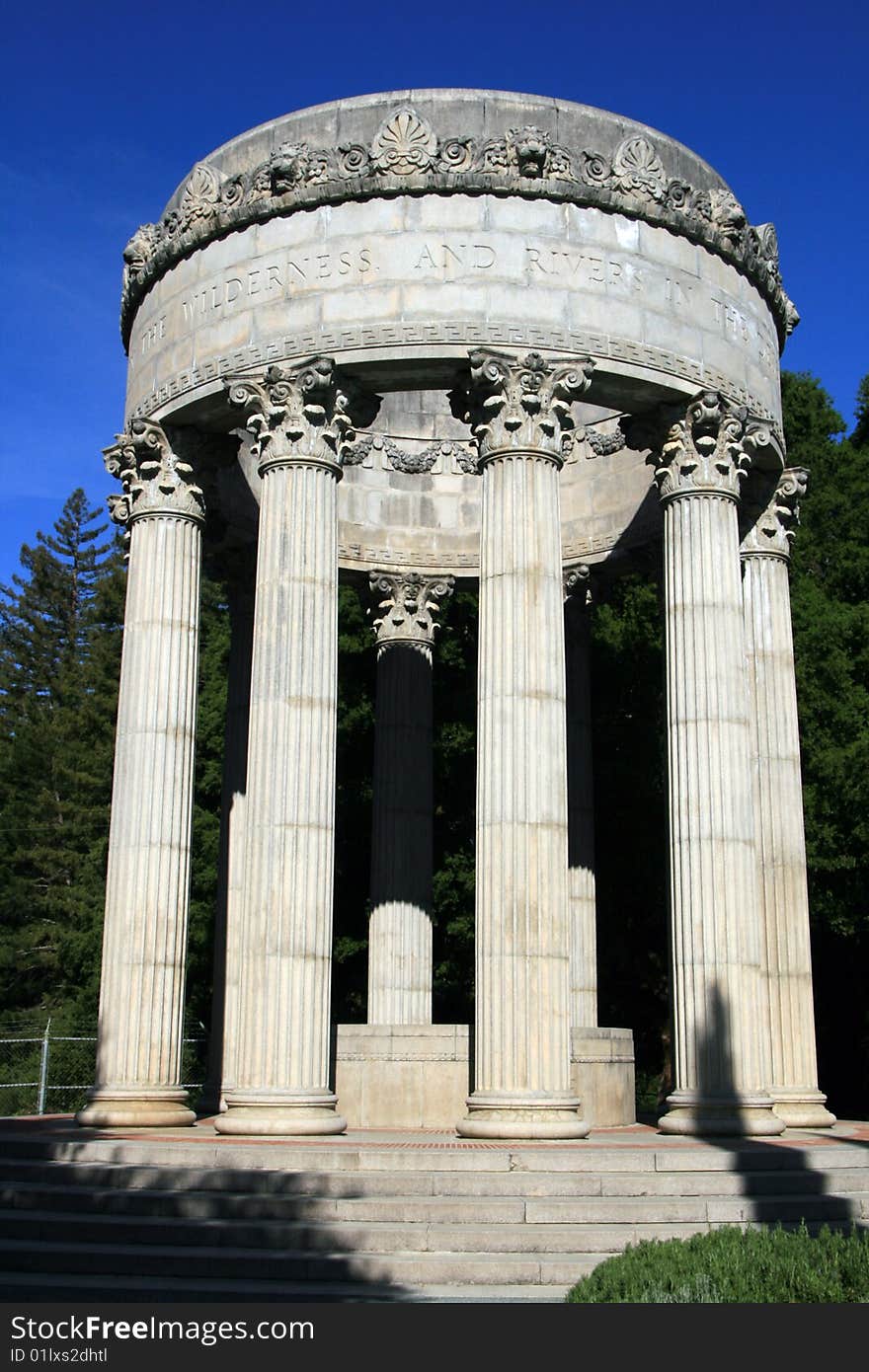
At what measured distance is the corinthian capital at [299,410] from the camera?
116ft

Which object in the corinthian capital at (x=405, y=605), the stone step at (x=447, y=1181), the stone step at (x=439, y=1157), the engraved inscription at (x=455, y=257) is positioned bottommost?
the stone step at (x=447, y=1181)

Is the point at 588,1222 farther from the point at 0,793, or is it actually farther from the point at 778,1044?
the point at 0,793

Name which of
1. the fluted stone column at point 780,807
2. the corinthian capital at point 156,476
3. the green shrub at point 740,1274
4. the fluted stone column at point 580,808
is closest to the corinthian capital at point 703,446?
the fluted stone column at point 780,807

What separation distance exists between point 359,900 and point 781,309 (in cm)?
3879

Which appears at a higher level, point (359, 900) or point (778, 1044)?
point (359, 900)

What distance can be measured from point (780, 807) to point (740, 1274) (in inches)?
1035

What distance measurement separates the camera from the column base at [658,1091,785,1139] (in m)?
33.7

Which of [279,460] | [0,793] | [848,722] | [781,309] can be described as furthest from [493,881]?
[0,793]

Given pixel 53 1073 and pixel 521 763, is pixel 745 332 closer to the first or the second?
pixel 521 763

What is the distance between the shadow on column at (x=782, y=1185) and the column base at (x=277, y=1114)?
835 cm

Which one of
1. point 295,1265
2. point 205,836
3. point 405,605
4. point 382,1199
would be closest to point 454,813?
point 205,836

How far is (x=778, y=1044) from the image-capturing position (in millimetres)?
40406

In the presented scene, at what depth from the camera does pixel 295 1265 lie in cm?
2259

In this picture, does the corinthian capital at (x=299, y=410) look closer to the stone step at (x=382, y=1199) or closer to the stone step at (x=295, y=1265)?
the stone step at (x=382, y=1199)
